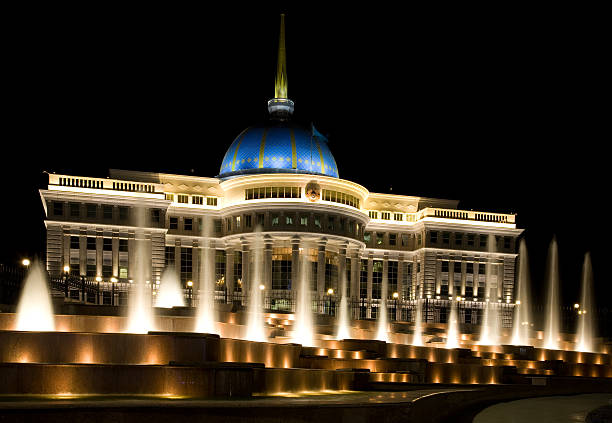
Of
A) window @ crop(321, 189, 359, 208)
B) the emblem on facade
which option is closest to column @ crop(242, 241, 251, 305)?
the emblem on facade

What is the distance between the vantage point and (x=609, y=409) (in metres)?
17.9

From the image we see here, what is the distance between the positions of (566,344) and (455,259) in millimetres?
34299

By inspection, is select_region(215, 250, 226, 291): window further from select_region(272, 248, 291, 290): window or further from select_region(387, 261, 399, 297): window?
select_region(387, 261, 399, 297): window

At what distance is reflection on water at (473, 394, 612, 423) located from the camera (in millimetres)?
18031

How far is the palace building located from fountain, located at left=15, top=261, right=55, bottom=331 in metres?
38.1

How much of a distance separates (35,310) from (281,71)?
7174 centimetres

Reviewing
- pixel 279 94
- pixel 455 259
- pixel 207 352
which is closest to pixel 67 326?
pixel 207 352

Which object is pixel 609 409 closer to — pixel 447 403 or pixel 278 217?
pixel 447 403

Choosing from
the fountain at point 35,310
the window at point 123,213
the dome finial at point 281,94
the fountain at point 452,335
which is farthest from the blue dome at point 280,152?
the fountain at point 35,310

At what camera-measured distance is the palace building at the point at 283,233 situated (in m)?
74.8

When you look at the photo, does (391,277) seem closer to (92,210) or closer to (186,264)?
(186,264)

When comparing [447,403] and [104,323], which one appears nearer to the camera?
[447,403]

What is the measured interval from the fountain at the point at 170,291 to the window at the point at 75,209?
9.41m

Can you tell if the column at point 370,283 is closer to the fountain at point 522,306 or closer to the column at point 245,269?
the column at point 245,269
